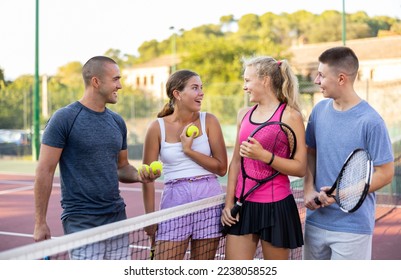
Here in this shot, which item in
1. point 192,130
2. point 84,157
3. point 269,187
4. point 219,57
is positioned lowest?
point 269,187

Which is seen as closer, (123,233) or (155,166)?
(123,233)

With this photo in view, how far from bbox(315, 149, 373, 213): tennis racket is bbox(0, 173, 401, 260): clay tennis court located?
2.90 m

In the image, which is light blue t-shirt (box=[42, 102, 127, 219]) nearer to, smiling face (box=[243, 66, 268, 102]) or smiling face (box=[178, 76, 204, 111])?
smiling face (box=[178, 76, 204, 111])

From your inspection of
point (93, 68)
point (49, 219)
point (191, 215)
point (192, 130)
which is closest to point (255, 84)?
point (192, 130)

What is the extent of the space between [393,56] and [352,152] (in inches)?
1321

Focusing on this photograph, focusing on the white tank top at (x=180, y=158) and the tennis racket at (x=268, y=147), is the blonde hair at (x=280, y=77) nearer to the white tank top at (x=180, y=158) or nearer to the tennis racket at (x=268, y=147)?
the tennis racket at (x=268, y=147)

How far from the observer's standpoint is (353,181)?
2.41 metres

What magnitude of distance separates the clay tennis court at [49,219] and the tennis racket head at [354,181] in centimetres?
291

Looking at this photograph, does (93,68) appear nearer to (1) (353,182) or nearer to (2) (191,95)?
(2) (191,95)

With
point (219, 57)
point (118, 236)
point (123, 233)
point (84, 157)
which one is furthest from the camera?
point (219, 57)

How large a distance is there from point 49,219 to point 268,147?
5.28m

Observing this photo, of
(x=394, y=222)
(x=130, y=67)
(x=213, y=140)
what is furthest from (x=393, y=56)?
(x=213, y=140)

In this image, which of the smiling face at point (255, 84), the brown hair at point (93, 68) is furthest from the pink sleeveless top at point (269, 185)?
the brown hair at point (93, 68)

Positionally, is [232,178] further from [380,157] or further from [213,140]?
[380,157]
